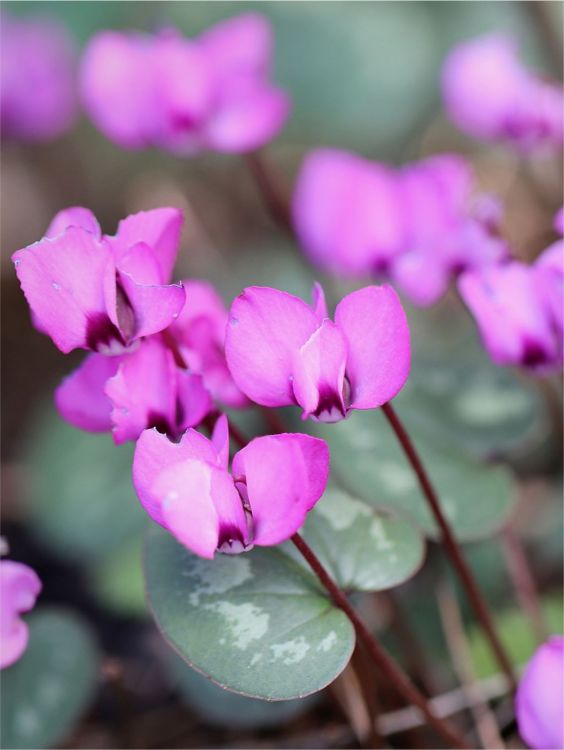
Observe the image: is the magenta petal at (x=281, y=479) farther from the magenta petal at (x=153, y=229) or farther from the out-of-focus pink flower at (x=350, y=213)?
the out-of-focus pink flower at (x=350, y=213)

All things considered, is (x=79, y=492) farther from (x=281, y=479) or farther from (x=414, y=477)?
(x=281, y=479)

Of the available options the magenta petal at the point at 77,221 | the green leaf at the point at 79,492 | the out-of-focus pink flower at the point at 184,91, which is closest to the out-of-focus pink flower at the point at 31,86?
the green leaf at the point at 79,492

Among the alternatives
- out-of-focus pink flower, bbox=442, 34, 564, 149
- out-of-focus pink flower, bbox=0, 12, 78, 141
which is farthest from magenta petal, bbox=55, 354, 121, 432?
out-of-focus pink flower, bbox=0, 12, 78, 141

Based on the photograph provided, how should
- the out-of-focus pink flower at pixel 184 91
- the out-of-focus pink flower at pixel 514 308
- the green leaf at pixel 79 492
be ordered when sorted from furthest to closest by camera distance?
the green leaf at pixel 79 492, the out-of-focus pink flower at pixel 184 91, the out-of-focus pink flower at pixel 514 308

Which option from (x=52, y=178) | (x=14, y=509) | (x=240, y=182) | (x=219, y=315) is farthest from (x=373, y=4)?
(x=219, y=315)

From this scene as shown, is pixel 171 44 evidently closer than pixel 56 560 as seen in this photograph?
Yes

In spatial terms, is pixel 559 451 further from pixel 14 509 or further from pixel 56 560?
pixel 14 509
